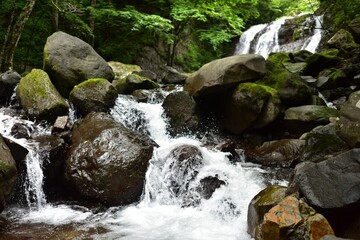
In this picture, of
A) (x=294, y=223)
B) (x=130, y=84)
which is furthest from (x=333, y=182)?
(x=130, y=84)

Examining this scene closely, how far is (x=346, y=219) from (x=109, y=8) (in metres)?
13.0

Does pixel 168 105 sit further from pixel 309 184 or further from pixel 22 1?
pixel 22 1

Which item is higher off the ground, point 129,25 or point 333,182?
point 129,25

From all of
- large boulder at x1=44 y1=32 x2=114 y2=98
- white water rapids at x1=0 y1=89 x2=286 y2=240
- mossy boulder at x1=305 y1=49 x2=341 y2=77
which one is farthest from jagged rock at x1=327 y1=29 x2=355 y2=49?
large boulder at x1=44 y1=32 x2=114 y2=98

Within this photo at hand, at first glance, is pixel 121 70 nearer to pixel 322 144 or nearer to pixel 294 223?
pixel 322 144

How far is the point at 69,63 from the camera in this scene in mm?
10023

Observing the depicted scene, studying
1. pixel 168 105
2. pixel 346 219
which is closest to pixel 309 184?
pixel 346 219

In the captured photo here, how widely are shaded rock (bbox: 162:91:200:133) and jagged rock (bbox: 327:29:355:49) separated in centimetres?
751

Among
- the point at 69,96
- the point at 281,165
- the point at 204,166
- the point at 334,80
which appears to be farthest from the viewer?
the point at 334,80

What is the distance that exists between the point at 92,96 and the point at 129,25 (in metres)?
7.67

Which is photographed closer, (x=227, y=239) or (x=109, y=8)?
(x=227, y=239)

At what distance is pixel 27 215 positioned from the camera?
598 centimetres

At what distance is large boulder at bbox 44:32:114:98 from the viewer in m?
9.77

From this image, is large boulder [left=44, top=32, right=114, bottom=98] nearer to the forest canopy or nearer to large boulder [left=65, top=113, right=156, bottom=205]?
the forest canopy
